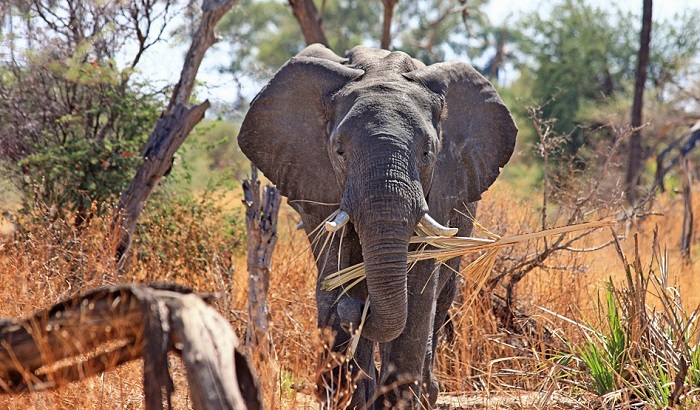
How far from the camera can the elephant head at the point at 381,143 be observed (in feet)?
14.7

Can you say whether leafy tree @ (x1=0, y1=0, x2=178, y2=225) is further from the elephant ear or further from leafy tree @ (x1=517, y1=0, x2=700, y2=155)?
leafy tree @ (x1=517, y1=0, x2=700, y2=155)

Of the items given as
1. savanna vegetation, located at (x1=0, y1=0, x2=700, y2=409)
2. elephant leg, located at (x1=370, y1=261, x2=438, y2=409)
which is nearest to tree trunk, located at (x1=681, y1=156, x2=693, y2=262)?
savanna vegetation, located at (x1=0, y1=0, x2=700, y2=409)

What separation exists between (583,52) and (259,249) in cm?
1776

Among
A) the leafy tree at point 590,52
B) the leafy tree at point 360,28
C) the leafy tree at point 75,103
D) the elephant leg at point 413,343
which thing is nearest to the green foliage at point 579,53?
the leafy tree at point 590,52

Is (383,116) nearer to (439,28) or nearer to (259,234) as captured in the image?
(259,234)

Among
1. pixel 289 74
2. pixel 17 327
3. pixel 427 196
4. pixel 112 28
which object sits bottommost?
pixel 17 327

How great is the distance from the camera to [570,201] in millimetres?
7457

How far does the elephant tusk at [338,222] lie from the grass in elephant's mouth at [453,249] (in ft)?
1.04

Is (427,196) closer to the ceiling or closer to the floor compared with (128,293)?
closer to the ceiling

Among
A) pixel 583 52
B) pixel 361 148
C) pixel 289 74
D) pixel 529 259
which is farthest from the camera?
pixel 583 52

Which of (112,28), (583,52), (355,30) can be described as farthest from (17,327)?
(355,30)

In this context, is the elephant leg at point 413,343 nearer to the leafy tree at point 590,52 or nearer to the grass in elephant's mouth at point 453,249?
the grass in elephant's mouth at point 453,249

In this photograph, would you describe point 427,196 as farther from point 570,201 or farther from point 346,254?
point 570,201

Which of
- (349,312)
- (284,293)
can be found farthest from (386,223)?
(284,293)
